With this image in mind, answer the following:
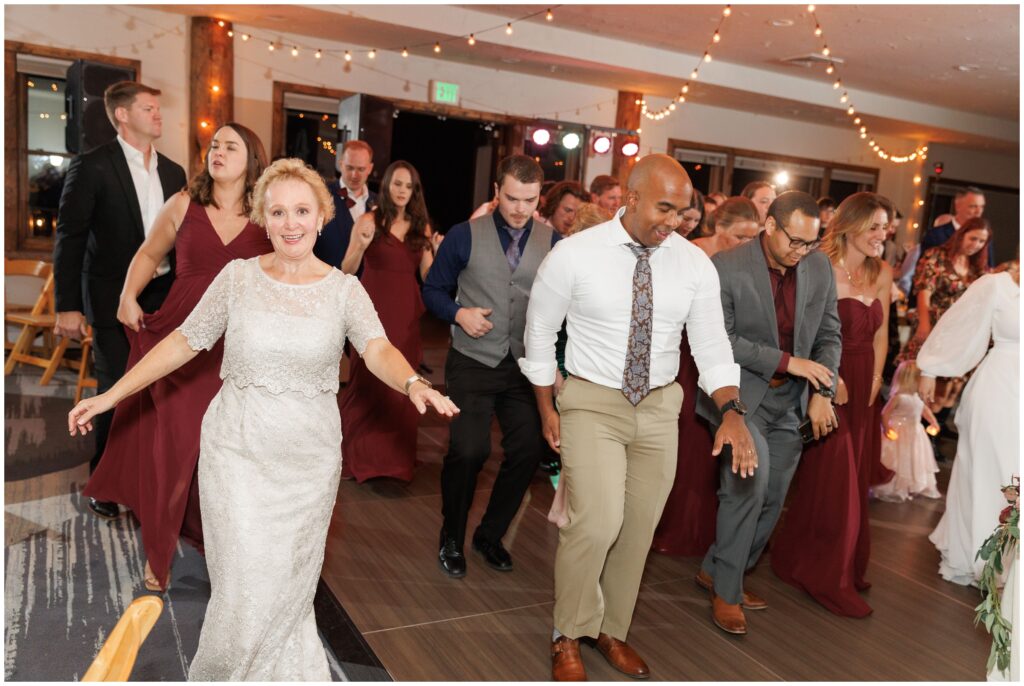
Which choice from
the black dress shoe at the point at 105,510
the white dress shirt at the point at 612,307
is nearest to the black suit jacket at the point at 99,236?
the black dress shoe at the point at 105,510

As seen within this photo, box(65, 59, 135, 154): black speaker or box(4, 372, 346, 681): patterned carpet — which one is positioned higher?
box(65, 59, 135, 154): black speaker

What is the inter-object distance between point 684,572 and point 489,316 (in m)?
1.42

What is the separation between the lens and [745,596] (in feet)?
11.4

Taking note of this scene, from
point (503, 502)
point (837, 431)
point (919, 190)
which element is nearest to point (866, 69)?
point (919, 190)

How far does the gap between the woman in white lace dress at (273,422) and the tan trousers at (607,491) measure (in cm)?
61

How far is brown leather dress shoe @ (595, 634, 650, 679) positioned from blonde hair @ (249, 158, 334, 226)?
5.39 ft

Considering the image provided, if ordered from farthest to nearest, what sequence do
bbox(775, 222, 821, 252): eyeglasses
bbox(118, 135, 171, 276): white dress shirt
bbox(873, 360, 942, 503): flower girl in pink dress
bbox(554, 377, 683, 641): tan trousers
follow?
bbox(873, 360, 942, 503): flower girl in pink dress, bbox(118, 135, 171, 276): white dress shirt, bbox(775, 222, 821, 252): eyeglasses, bbox(554, 377, 683, 641): tan trousers

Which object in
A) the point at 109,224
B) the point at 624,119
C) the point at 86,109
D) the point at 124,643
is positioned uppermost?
the point at 624,119

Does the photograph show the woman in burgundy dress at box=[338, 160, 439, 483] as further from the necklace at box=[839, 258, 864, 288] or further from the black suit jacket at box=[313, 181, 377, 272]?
the necklace at box=[839, 258, 864, 288]

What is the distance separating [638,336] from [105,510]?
2.62 m

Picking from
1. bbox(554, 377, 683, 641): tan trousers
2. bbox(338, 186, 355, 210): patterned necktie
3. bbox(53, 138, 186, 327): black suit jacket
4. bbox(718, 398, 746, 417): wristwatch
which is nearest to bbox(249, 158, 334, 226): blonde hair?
bbox(554, 377, 683, 641): tan trousers

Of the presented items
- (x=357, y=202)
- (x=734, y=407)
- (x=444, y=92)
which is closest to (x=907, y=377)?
(x=734, y=407)

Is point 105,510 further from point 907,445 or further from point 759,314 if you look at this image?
A: point 907,445

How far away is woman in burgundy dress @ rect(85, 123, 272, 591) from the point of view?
10.5ft
